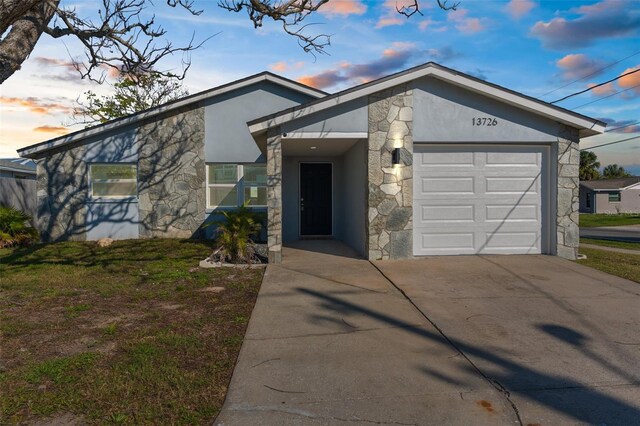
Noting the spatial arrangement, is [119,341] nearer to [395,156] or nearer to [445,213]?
[395,156]

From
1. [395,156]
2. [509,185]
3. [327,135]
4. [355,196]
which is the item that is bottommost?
[355,196]

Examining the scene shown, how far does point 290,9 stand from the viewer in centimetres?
720

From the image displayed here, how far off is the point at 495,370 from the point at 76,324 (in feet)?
15.1

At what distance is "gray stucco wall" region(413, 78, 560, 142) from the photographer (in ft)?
29.4

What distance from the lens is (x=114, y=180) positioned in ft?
43.6

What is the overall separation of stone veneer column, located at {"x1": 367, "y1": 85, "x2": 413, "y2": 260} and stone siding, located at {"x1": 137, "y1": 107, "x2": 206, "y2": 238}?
6.49m

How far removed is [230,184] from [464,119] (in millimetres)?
7476

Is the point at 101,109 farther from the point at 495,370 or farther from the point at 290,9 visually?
the point at 495,370

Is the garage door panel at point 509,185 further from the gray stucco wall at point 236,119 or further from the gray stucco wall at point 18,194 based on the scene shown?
the gray stucco wall at point 18,194

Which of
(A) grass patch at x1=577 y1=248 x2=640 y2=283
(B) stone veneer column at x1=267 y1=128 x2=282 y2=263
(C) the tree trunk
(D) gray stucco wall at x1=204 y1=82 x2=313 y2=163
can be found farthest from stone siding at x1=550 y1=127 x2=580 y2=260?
(C) the tree trunk

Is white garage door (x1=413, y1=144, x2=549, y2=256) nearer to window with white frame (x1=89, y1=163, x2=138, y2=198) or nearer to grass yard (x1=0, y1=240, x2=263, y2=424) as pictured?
grass yard (x1=0, y1=240, x2=263, y2=424)

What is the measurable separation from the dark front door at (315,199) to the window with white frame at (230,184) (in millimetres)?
1548

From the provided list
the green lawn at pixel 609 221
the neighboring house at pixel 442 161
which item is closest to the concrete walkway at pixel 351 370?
the neighboring house at pixel 442 161

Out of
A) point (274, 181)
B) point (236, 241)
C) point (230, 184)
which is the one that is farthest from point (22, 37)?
point (230, 184)
